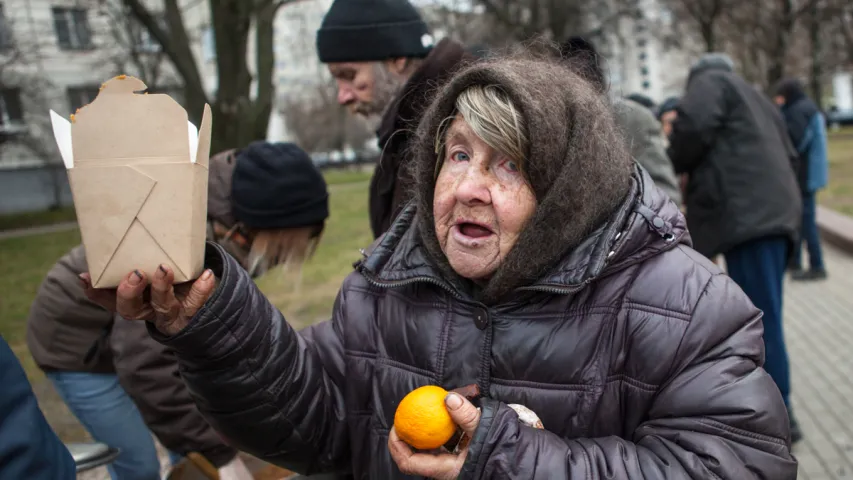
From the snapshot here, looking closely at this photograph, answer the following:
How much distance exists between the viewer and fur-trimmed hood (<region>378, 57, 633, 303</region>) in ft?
4.86

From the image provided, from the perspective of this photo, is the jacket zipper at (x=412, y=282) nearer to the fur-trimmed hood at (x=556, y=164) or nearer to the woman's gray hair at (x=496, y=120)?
the fur-trimmed hood at (x=556, y=164)

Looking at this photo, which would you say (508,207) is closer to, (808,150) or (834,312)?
(834,312)

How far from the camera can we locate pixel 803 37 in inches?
1351

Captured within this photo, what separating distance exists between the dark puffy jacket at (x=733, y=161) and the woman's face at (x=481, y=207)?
231cm

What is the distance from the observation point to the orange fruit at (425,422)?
1339 millimetres

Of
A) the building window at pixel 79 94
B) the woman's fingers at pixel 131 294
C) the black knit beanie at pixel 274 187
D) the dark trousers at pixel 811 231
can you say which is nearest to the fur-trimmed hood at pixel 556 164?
the woman's fingers at pixel 131 294

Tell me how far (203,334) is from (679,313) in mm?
988

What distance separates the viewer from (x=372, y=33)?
2.76m

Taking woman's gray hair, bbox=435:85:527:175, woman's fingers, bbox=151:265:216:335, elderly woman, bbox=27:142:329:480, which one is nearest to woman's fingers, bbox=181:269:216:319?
woman's fingers, bbox=151:265:216:335

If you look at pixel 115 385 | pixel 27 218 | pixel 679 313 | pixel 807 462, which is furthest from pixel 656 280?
pixel 27 218

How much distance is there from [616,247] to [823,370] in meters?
4.16

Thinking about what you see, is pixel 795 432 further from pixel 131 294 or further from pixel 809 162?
pixel 809 162

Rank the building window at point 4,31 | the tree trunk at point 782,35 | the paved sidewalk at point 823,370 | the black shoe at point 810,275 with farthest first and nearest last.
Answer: the building window at point 4,31 → the tree trunk at point 782,35 → the black shoe at point 810,275 → the paved sidewalk at point 823,370

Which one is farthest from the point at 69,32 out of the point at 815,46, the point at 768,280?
the point at 768,280
